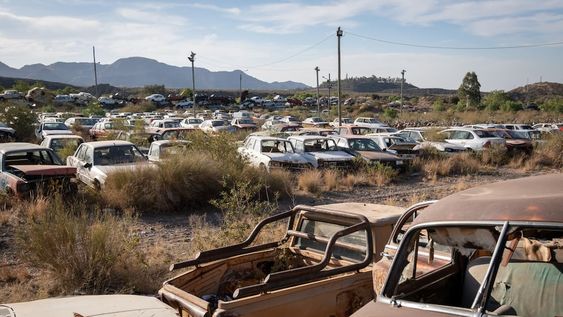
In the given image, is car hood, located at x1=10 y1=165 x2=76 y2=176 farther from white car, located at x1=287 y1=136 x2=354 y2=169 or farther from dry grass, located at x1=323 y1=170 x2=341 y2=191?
white car, located at x1=287 y1=136 x2=354 y2=169

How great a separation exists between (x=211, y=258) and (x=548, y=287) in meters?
3.15

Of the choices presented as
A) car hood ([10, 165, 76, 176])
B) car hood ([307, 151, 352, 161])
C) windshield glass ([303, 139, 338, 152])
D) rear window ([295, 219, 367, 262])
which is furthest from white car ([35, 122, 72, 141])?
rear window ([295, 219, 367, 262])

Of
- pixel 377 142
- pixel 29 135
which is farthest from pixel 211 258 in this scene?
pixel 29 135

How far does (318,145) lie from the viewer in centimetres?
1922

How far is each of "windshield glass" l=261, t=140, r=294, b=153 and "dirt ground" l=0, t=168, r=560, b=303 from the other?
2.77 meters

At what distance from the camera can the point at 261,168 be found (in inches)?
627

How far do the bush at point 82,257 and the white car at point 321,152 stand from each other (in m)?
10.4

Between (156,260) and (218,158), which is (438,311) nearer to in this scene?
(156,260)

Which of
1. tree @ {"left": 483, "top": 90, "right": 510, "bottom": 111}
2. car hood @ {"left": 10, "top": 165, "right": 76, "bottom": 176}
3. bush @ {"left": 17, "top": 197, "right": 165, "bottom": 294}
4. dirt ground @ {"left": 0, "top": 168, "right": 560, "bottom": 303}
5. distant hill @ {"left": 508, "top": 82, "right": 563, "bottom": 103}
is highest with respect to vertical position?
distant hill @ {"left": 508, "top": 82, "right": 563, "bottom": 103}

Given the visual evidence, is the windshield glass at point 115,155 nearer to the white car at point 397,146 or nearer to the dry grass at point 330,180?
the dry grass at point 330,180

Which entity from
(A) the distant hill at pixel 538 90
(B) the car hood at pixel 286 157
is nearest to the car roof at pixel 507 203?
(B) the car hood at pixel 286 157

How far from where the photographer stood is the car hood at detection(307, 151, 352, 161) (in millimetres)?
17922

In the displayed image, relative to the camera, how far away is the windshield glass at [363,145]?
66.0 feet

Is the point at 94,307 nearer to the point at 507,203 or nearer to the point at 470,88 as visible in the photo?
the point at 507,203
